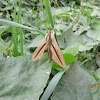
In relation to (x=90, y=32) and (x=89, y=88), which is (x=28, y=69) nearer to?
(x=89, y=88)

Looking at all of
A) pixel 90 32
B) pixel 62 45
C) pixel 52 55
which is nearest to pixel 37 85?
pixel 52 55

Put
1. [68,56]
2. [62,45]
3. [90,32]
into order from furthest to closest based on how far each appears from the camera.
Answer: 1. [90,32]
2. [62,45]
3. [68,56]

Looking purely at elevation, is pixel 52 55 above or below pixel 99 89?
above

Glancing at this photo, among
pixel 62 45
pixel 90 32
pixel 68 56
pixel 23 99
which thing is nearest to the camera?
pixel 23 99

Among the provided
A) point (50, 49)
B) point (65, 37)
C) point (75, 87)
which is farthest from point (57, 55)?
point (65, 37)

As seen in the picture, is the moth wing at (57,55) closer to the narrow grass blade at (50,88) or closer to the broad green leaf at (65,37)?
the narrow grass blade at (50,88)

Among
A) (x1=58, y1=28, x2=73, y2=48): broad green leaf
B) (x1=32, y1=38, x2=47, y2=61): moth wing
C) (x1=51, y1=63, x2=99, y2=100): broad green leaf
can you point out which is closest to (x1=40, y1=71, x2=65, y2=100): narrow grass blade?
(x1=51, y1=63, x2=99, y2=100): broad green leaf
